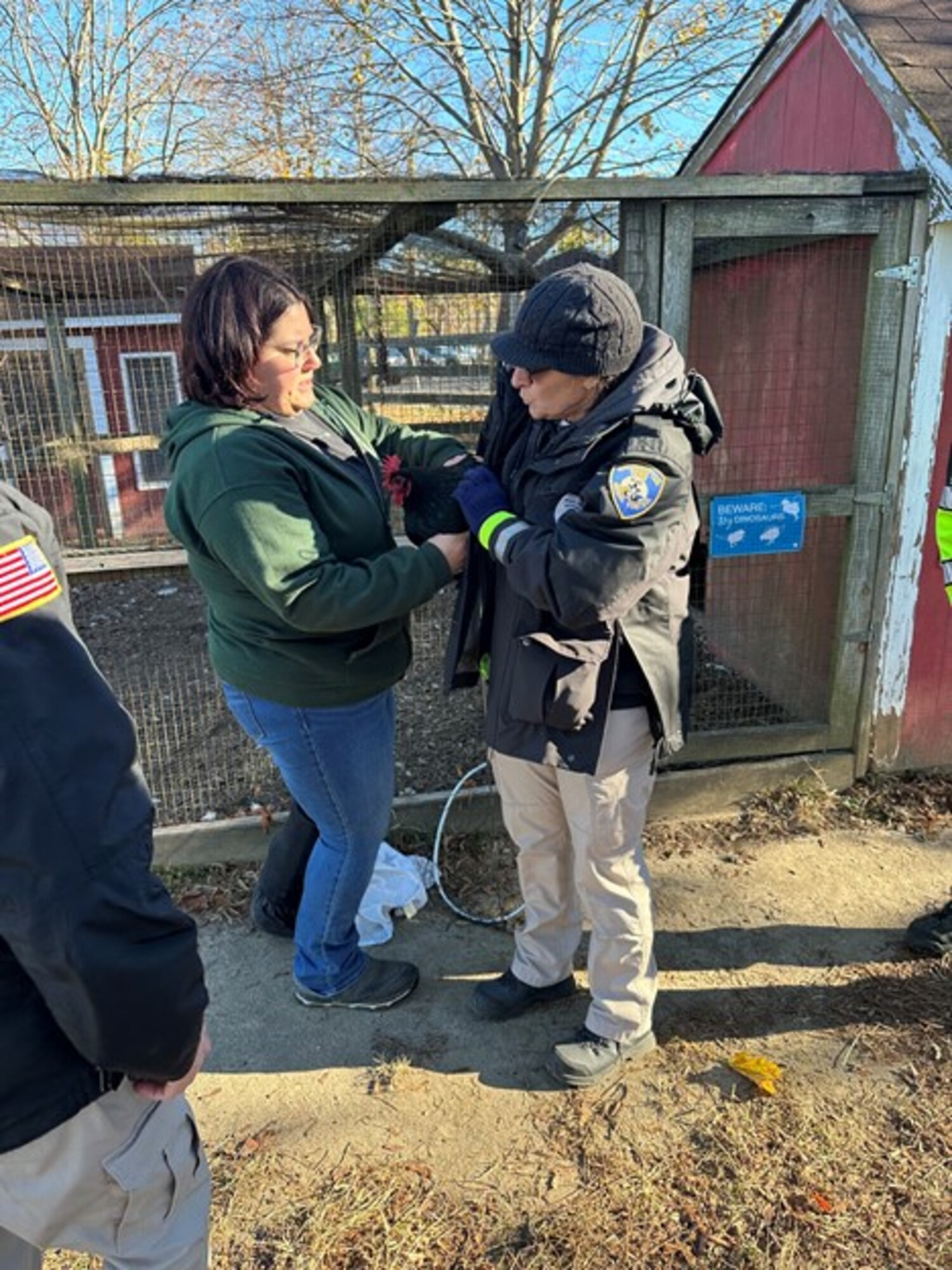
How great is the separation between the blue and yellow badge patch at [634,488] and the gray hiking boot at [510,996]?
1526mm

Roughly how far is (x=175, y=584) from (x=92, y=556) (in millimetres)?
4950

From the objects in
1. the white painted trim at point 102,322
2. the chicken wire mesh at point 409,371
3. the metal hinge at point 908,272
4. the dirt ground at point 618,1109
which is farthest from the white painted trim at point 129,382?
the metal hinge at point 908,272

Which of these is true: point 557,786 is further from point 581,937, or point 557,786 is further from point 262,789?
point 262,789

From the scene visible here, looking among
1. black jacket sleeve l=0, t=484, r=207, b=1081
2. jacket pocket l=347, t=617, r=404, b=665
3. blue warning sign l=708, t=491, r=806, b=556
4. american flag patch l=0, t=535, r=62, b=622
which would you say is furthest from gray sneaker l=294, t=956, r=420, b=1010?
american flag patch l=0, t=535, r=62, b=622

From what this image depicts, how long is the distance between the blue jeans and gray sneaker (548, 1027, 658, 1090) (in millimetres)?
694

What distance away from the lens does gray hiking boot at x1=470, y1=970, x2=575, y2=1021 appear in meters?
2.73

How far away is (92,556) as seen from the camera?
323 cm

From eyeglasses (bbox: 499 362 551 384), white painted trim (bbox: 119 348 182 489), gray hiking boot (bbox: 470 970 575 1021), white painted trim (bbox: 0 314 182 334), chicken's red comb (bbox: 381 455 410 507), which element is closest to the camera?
eyeglasses (bbox: 499 362 551 384)

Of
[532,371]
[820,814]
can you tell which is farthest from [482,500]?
[820,814]

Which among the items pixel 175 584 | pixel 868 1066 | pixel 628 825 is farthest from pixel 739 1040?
pixel 175 584

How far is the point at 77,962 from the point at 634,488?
4.48 ft

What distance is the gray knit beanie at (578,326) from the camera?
1954 millimetres

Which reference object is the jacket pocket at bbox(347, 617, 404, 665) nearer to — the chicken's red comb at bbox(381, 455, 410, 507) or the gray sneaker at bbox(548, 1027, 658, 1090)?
the chicken's red comb at bbox(381, 455, 410, 507)

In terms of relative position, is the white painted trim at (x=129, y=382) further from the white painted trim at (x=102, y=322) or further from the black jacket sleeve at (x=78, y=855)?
the black jacket sleeve at (x=78, y=855)
